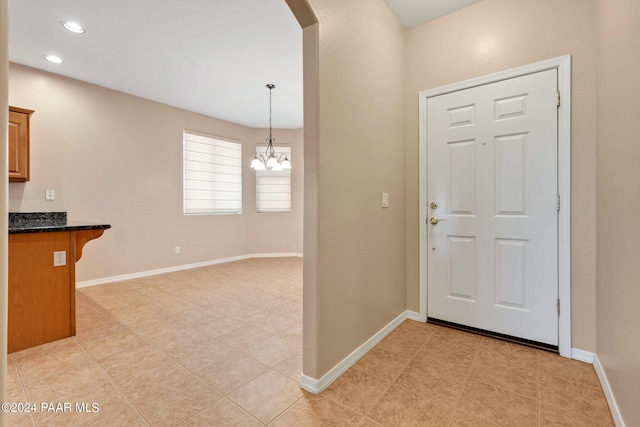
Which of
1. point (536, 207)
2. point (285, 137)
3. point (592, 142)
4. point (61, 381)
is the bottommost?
point (61, 381)

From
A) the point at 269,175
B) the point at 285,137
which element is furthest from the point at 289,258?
the point at 285,137

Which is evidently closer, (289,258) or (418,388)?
(418,388)

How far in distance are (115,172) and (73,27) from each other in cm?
196

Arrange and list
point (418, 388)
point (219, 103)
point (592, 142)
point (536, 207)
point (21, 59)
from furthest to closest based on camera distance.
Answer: point (219, 103) < point (21, 59) < point (536, 207) < point (592, 142) < point (418, 388)

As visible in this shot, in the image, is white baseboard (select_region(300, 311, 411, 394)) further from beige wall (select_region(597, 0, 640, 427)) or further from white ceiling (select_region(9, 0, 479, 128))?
white ceiling (select_region(9, 0, 479, 128))

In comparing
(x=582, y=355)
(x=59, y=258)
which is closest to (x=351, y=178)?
(x=582, y=355)

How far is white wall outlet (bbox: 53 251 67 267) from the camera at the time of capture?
7.67 feet

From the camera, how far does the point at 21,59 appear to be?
323 cm

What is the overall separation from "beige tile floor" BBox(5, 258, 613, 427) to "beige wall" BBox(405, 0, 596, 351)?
532 mm

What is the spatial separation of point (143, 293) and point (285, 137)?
390cm

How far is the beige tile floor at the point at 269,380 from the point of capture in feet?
4.75

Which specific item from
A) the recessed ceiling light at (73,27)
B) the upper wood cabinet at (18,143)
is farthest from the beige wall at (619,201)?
the upper wood cabinet at (18,143)

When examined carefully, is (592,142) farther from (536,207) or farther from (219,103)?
(219,103)

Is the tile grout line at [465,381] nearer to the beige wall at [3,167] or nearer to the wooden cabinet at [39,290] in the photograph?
the beige wall at [3,167]
